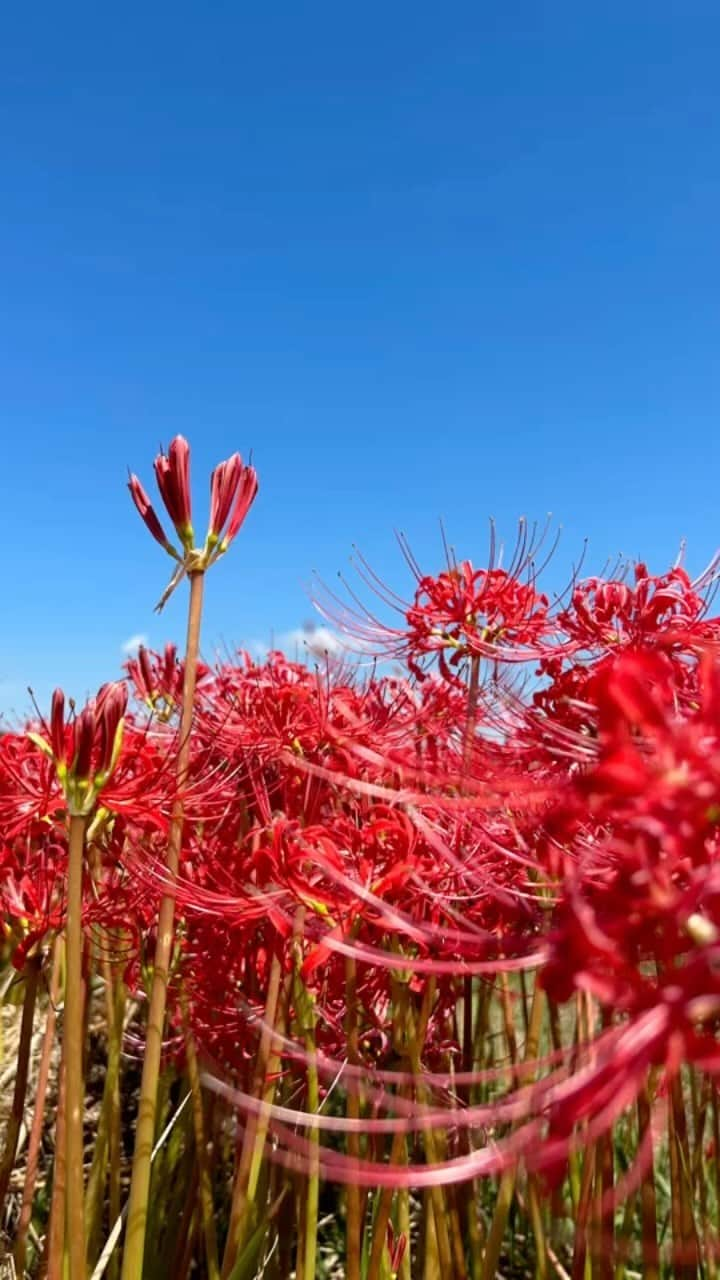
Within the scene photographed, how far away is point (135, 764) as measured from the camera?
6.17 ft

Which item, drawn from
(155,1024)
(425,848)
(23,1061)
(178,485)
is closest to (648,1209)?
(425,848)

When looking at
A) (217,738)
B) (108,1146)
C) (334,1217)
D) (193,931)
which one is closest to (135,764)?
(217,738)

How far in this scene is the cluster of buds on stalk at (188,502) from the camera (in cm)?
186

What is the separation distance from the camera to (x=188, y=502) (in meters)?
1.88

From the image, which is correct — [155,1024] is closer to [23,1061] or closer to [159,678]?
[23,1061]

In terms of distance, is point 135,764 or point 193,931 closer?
point 135,764

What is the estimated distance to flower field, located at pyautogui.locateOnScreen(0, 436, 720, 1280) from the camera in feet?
2.69

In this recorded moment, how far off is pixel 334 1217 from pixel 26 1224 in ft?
5.28

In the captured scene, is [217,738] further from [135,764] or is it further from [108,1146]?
[108,1146]

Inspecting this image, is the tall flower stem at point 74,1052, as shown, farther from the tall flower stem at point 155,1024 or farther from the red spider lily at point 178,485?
the red spider lily at point 178,485

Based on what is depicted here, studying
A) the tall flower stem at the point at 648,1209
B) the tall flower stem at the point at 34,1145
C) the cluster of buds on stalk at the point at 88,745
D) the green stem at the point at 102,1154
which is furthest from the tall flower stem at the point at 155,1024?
the tall flower stem at the point at 648,1209

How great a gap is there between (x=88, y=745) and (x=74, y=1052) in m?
0.43

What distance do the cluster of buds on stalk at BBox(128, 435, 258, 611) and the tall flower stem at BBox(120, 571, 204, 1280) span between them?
103 millimetres

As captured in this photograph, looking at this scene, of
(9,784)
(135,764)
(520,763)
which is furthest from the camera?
(9,784)
